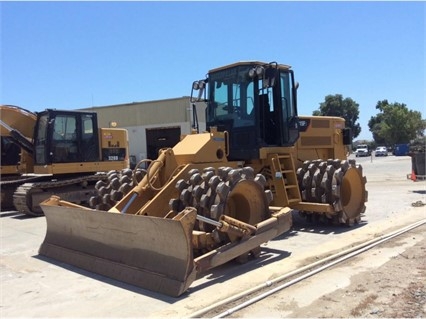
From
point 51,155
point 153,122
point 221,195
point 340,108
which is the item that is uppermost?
point 340,108

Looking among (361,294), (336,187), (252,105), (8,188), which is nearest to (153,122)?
(8,188)

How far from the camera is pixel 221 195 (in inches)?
236

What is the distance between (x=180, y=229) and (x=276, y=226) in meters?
2.11

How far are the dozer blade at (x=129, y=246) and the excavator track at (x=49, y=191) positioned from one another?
5492 millimetres

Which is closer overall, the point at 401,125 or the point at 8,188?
the point at 8,188

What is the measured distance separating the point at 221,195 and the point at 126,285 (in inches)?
65.5

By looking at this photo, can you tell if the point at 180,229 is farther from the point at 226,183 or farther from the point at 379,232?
the point at 379,232

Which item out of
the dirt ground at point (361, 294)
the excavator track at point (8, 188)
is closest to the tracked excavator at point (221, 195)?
the dirt ground at point (361, 294)

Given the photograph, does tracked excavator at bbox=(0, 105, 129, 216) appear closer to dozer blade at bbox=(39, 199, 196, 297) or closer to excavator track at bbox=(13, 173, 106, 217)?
excavator track at bbox=(13, 173, 106, 217)

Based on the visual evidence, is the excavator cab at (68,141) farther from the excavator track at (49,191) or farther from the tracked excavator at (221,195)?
the tracked excavator at (221,195)

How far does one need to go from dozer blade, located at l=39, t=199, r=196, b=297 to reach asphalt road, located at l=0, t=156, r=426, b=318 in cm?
14

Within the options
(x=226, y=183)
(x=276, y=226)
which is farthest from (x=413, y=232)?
(x=226, y=183)

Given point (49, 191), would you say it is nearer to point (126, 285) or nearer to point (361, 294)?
point (126, 285)

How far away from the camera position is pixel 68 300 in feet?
16.8
